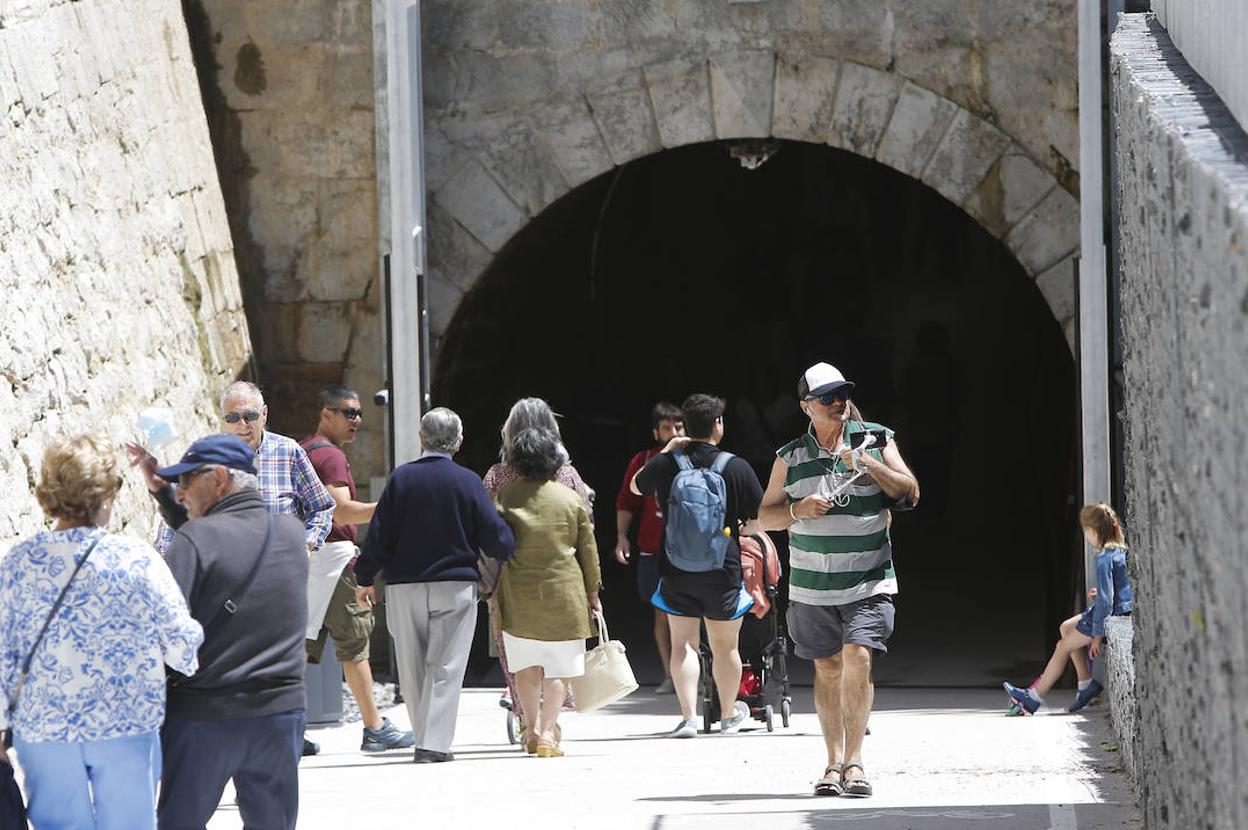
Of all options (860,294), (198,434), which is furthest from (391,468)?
(860,294)

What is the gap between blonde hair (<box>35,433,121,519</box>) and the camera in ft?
13.6

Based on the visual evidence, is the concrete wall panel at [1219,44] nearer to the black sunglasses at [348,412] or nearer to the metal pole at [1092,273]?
the black sunglasses at [348,412]

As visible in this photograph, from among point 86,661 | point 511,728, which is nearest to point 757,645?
point 511,728

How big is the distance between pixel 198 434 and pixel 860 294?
9977mm

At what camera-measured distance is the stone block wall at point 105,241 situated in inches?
272

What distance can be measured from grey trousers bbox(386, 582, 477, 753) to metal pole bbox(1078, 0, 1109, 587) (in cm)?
336

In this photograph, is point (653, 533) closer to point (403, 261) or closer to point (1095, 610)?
point (403, 261)

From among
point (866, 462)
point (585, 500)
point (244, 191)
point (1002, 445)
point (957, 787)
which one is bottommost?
point (1002, 445)

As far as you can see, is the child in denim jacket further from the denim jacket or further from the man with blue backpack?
the man with blue backpack

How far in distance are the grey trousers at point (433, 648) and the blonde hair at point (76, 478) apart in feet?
9.93

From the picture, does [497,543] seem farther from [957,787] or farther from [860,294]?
[860,294]

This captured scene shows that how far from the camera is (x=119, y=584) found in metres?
4.09

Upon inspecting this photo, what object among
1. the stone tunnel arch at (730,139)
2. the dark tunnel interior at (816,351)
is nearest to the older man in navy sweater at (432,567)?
the stone tunnel arch at (730,139)

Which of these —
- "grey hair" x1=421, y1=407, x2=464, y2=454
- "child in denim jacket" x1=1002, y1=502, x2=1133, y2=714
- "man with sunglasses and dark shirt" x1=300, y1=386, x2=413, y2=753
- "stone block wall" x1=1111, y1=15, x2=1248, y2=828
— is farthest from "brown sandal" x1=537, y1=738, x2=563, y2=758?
"stone block wall" x1=1111, y1=15, x2=1248, y2=828
